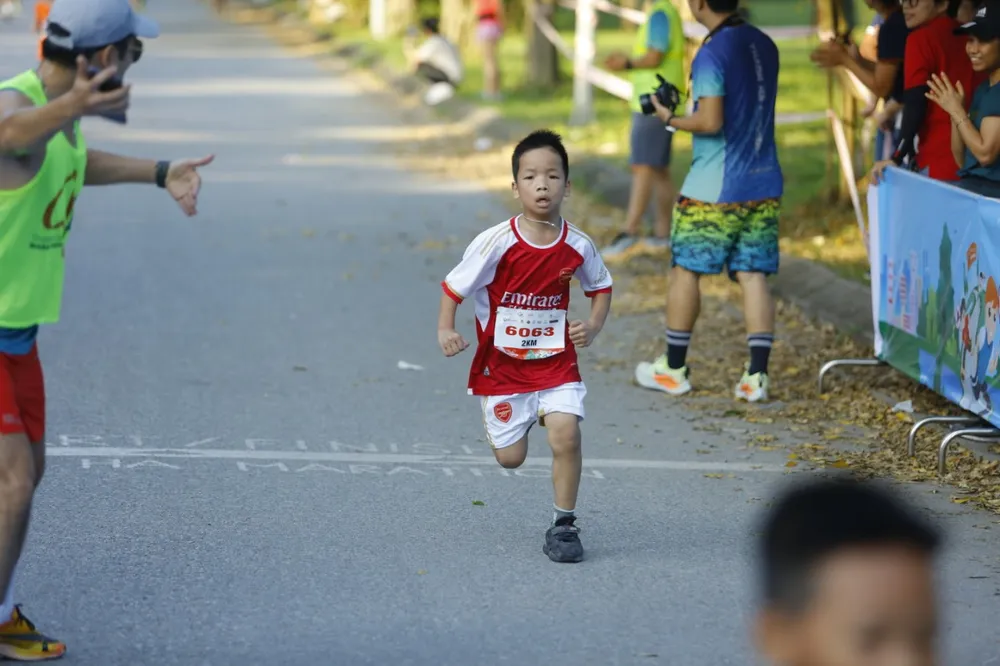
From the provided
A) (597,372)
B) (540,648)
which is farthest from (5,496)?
(597,372)

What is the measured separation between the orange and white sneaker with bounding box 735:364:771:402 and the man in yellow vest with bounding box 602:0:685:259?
3.61 meters

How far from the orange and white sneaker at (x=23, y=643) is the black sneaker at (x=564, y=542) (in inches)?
70.2

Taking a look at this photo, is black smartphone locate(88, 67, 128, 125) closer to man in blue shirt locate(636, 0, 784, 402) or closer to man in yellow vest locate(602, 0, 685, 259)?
man in blue shirt locate(636, 0, 784, 402)

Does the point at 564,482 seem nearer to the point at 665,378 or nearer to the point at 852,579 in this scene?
the point at 665,378

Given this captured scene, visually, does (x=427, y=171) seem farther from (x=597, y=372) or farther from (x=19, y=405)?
(x=19, y=405)

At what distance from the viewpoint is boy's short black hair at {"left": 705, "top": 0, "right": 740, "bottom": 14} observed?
8.14 m

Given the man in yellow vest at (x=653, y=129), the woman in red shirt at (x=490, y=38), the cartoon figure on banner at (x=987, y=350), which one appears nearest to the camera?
the cartoon figure on banner at (x=987, y=350)

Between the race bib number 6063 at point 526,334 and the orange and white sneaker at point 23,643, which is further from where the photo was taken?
the race bib number 6063 at point 526,334

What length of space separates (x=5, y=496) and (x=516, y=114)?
17.0m

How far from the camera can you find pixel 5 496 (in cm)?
452

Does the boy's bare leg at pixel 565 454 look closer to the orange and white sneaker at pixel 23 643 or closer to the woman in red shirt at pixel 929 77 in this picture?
the orange and white sneaker at pixel 23 643

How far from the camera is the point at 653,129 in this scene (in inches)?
477

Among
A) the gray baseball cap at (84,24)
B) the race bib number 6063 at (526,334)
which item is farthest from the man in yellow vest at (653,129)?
the gray baseball cap at (84,24)

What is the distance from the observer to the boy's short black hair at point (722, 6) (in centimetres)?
814
